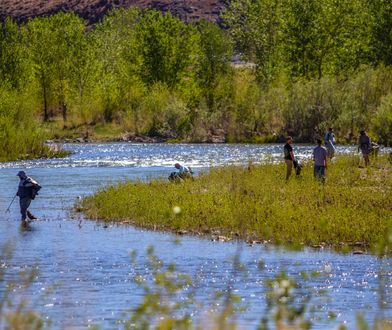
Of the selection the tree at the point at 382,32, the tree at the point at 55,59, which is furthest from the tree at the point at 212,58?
the tree at the point at 382,32

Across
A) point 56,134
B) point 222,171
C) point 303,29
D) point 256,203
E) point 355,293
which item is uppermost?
point 355,293

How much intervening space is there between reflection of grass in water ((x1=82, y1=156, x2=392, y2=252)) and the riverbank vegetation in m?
37.2

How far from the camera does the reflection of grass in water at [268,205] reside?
25641mm

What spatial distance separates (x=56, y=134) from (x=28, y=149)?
27.5 m

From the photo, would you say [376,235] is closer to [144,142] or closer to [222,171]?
[222,171]

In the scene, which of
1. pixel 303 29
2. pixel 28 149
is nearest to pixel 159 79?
pixel 303 29

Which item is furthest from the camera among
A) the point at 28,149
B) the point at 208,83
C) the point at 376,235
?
the point at 208,83

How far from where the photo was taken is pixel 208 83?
10069 centimetres

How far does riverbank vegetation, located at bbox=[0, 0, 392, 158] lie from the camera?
7975 centimetres

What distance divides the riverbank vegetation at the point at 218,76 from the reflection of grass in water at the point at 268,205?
37.2m

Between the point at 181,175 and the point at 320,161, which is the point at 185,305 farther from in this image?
the point at 181,175

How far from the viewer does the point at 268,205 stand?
28.8 metres

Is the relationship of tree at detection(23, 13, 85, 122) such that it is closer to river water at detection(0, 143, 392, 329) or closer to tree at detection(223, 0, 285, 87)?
tree at detection(223, 0, 285, 87)

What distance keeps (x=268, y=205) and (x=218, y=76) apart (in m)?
72.7
